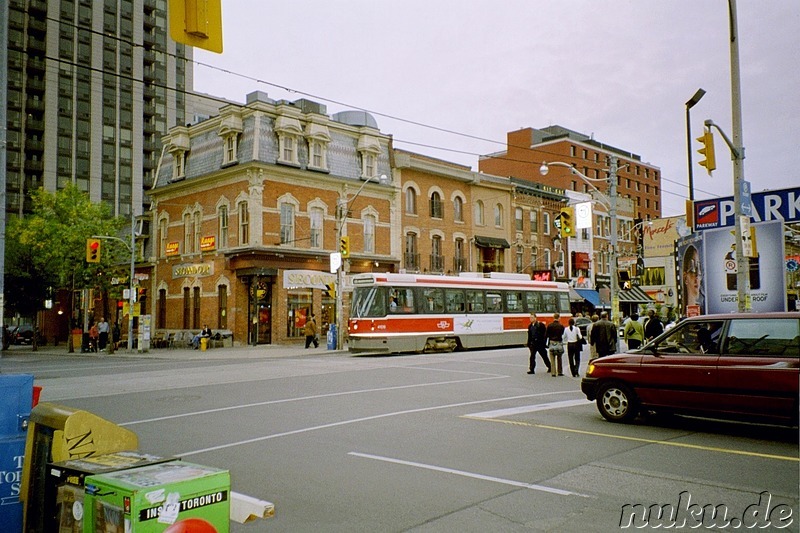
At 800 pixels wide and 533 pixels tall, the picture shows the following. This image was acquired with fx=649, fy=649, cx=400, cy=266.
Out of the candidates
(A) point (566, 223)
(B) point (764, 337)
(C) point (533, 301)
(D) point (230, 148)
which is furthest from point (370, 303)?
(B) point (764, 337)

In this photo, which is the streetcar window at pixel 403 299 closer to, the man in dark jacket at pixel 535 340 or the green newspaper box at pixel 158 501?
the man in dark jacket at pixel 535 340

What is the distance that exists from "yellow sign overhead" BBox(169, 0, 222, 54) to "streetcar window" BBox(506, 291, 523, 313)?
27.6m

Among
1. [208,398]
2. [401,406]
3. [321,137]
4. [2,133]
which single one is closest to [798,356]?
[401,406]

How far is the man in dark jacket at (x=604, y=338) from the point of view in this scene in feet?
57.6

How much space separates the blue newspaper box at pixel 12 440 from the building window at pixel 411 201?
39509 millimetres

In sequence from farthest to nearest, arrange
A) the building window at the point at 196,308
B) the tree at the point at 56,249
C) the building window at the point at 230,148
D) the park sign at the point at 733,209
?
the building window at the point at 196,308, the tree at the point at 56,249, the building window at the point at 230,148, the park sign at the point at 733,209

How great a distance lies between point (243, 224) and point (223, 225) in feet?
6.98

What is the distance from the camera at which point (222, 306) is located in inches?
1499

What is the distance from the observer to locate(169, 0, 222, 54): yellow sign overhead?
6.80 meters

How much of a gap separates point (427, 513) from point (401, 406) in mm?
6702

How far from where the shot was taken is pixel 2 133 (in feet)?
16.4

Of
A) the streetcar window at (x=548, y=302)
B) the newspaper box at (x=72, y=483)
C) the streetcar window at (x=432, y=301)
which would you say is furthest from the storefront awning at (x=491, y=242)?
the newspaper box at (x=72, y=483)

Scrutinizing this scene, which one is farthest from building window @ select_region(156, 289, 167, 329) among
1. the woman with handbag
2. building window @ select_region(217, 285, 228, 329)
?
the woman with handbag

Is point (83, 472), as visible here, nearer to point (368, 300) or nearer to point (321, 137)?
point (368, 300)
